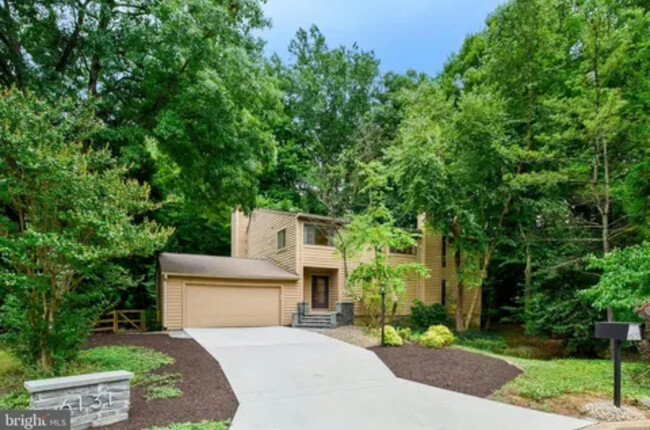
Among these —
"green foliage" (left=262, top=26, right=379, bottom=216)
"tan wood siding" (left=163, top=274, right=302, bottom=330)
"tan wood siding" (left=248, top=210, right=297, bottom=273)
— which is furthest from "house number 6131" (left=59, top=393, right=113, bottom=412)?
"green foliage" (left=262, top=26, right=379, bottom=216)

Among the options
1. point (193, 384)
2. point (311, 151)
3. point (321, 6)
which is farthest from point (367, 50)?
point (193, 384)

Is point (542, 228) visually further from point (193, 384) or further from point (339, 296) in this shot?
point (193, 384)

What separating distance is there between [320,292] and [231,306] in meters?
4.18

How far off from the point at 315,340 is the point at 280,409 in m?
5.93

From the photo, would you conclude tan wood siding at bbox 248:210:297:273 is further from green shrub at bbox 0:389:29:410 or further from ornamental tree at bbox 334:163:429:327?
green shrub at bbox 0:389:29:410

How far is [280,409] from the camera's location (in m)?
5.35

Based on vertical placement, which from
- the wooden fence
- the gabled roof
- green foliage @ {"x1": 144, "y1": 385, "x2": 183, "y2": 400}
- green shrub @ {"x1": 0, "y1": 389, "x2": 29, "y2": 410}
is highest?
the gabled roof

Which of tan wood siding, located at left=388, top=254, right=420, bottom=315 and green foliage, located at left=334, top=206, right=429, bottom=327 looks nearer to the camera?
green foliage, located at left=334, top=206, right=429, bottom=327

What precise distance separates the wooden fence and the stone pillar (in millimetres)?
9621

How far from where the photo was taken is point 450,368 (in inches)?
305

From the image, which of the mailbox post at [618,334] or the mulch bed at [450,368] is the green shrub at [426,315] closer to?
the mulch bed at [450,368]

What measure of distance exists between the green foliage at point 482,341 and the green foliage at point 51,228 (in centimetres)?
1055

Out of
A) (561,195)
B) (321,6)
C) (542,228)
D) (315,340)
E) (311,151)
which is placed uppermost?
(321,6)

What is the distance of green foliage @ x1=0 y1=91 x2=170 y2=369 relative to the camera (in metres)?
5.62
